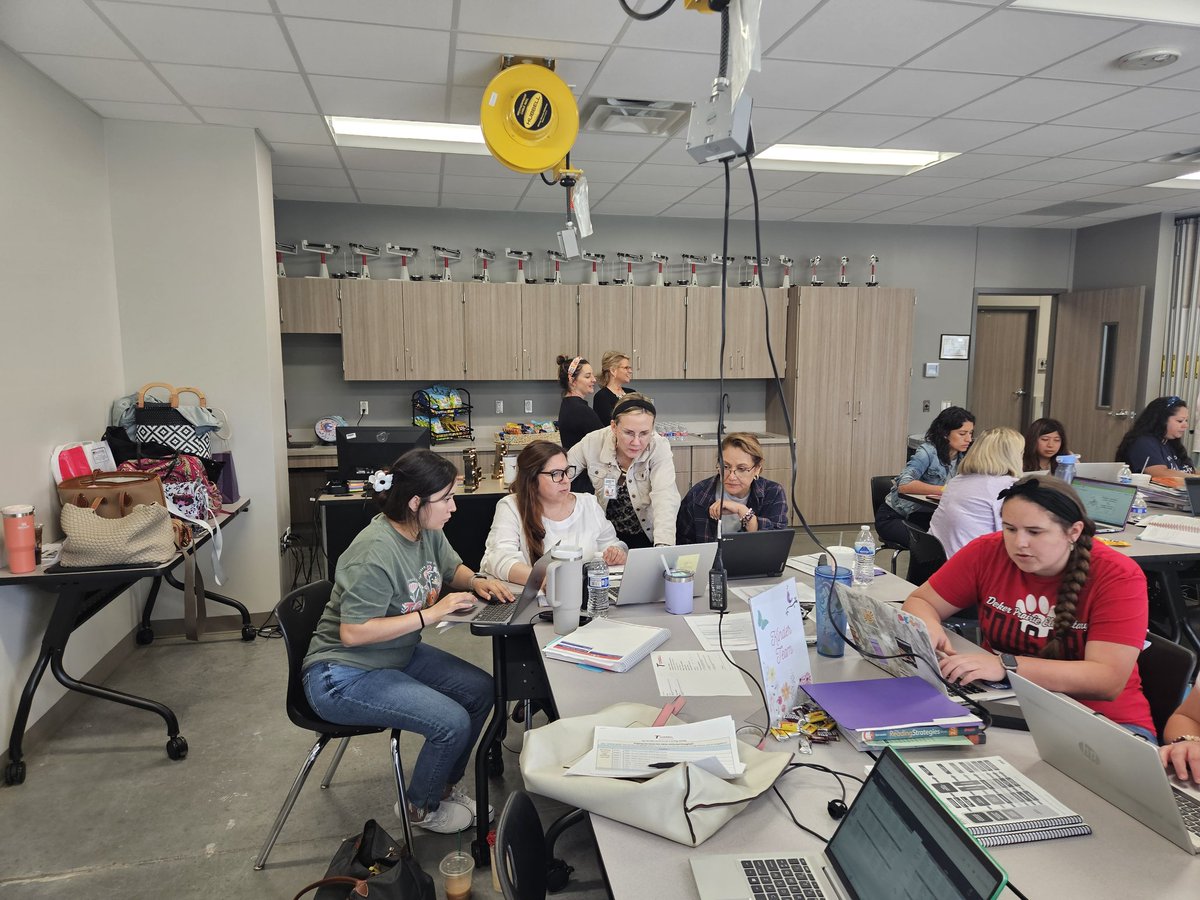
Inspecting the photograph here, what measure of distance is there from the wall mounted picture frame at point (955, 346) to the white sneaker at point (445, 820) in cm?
654

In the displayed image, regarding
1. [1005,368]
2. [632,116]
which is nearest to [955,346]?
[1005,368]

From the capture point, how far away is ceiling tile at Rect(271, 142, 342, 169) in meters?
4.31

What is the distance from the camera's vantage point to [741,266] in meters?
6.65

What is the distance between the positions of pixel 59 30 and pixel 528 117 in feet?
6.03

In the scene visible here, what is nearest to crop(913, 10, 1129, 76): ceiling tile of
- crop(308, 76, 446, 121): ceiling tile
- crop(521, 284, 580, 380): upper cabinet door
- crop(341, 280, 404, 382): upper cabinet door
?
crop(308, 76, 446, 121): ceiling tile

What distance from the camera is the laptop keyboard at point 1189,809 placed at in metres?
1.23

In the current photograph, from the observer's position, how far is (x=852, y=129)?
4035 mm

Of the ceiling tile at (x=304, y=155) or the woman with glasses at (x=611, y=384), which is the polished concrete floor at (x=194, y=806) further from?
the ceiling tile at (x=304, y=155)

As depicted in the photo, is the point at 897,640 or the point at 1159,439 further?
the point at 1159,439

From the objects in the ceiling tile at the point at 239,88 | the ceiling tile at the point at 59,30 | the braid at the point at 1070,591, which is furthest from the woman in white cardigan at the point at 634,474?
the ceiling tile at the point at 59,30

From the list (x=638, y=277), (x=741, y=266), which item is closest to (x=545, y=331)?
(x=638, y=277)

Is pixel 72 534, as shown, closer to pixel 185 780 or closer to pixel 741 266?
pixel 185 780

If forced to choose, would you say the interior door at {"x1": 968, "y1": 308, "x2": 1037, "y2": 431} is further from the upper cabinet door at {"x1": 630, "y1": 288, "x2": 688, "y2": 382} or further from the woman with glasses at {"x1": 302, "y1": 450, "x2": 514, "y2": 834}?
the woman with glasses at {"x1": 302, "y1": 450, "x2": 514, "y2": 834}

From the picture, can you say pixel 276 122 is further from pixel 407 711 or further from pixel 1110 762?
pixel 1110 762
